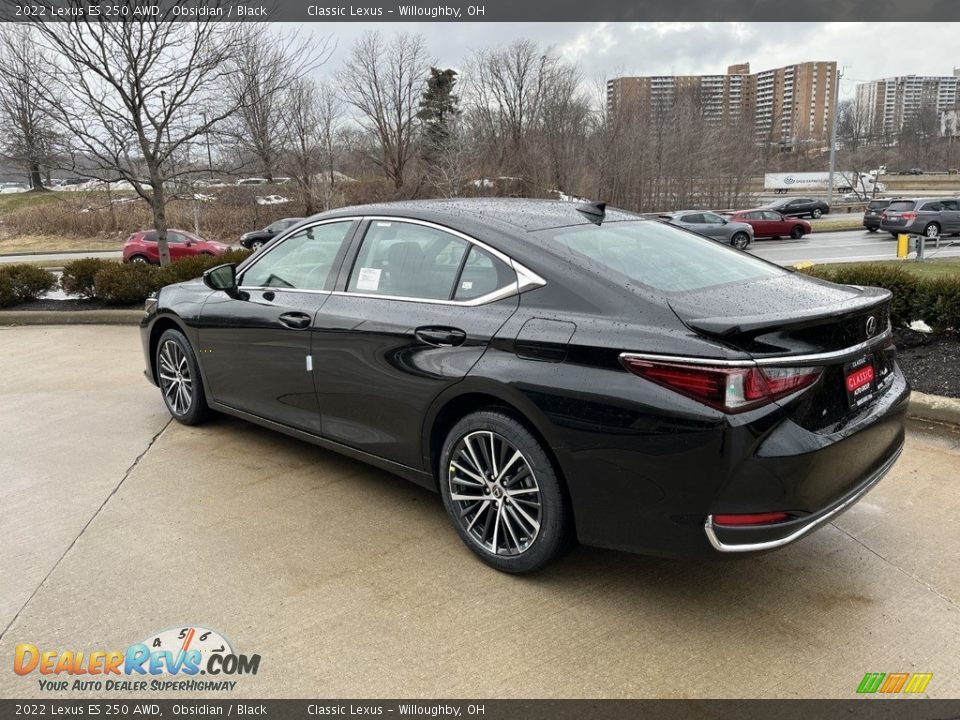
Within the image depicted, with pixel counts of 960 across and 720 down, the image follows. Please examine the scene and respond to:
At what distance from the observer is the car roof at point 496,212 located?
3.41 m

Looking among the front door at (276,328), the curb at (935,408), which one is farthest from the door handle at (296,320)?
the curb at (935,408)

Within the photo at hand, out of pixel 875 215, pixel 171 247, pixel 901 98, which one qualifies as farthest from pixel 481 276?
pixel 901 98

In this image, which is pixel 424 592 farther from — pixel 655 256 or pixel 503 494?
pixel 655 256

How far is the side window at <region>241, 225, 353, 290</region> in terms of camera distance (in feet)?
13.2

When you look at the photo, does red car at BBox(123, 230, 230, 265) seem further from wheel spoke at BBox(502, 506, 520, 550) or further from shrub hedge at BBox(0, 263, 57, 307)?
wheel spoke at BBox(502, 506, 520, 550)

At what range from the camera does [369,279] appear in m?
3.74

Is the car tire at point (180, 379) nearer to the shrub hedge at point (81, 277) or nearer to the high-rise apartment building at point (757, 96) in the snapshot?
the shrub hedge at point (81, 277)

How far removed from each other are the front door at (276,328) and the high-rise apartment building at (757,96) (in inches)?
1779

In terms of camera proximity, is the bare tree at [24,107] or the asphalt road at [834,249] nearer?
the bare tree at [24,107]

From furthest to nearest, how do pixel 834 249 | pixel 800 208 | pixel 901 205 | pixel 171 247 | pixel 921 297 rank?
pixel 800 208, pixel 901 205, pixel 834 249, pixel 171 247, pixel 921 297

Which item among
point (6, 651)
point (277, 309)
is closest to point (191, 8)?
point (277, 309)

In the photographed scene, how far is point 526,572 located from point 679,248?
1.75 metres

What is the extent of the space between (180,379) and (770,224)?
94.6 ft

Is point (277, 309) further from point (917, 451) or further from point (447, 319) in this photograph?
point (917, 451)
